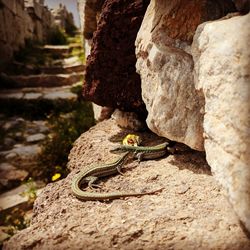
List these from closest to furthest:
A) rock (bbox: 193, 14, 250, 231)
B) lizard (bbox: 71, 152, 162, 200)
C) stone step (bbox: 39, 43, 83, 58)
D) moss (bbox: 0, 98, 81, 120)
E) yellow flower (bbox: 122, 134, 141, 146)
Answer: rock (bbox: 193, 14, 250, 231)
lizard (bbox: 71, 152, 162, 200)
yellow flower (bbox: 122, 134, 141, 146)
moss (bbox: 0, 98, 81, 120)
stone step (bbox: 39, 43, 83, 58)

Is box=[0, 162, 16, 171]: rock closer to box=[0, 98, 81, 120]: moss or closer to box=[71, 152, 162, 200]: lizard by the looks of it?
box=[0, 98, 81, 120]: moss

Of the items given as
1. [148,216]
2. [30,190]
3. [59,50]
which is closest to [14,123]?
[30,190]

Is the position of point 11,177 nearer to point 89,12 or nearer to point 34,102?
point 34,102

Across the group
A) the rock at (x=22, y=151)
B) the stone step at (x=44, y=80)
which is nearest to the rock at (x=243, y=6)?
the rock at (x=22, y=151)

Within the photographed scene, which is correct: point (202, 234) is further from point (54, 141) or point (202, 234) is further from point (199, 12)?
point (54, 141)

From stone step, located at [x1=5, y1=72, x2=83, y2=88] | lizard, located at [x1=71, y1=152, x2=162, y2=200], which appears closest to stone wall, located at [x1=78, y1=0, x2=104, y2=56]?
lizard, located at [x1=71, y1=152, x2=162, y2=200]

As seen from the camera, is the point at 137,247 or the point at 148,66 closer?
the point at 137,247

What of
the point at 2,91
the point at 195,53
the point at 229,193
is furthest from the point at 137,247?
the point at 2,91
